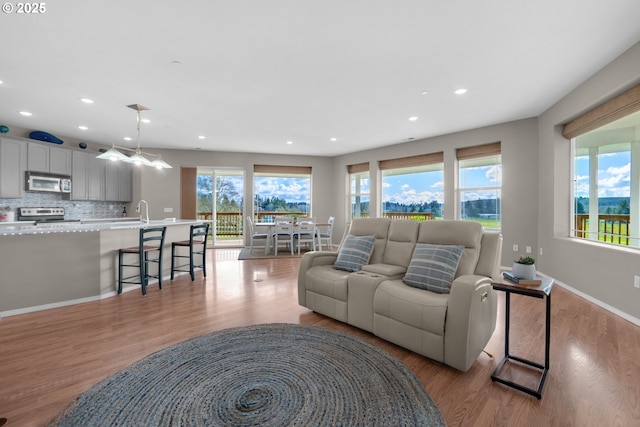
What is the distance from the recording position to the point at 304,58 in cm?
281

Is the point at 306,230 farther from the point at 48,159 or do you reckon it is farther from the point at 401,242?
the point at 48,159

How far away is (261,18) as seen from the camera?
7.27 ft

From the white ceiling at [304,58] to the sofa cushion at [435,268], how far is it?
188 centimetres

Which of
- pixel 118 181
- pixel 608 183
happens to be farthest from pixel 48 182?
pixel 608 183

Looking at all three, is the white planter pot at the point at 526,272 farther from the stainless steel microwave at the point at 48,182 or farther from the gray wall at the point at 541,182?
the stainless steel microwave at the point at 48,182

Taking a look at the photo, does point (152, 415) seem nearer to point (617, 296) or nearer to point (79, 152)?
point (617, 296)

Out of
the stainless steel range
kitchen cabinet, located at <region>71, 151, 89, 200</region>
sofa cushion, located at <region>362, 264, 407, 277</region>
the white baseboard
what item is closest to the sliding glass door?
kitchen cabinet, located at <region>71, 151, 89, 200</region>

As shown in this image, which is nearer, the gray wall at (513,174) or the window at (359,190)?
the gray wall at (513,174)

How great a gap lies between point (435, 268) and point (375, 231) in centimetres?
94

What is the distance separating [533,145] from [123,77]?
19.7ft

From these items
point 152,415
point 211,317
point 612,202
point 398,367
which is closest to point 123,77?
point 211,317

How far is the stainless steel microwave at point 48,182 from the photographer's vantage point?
5090 mm

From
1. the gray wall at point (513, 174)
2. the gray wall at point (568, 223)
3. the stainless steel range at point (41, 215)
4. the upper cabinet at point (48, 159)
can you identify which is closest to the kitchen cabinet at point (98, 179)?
the upper cabinet at point (48, 159)

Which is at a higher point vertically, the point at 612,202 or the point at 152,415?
the point at 612,202
